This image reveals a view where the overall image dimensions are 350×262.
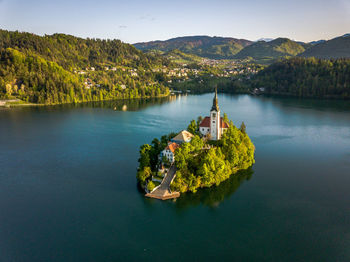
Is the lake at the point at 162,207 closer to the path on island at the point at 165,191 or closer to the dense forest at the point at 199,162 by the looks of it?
the path on island at the point at 165,191

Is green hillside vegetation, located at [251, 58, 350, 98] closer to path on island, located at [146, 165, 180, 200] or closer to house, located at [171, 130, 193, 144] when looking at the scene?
house, located at [171, 130, 193, 144]

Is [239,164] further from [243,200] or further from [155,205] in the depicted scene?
[155,205]

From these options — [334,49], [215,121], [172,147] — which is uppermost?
[334,49]

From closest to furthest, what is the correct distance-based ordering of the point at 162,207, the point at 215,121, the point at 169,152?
the point at 162,207, the point at 169,152, the point at 215,121

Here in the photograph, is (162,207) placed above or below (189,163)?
below

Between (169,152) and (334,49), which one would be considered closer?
(169,152)

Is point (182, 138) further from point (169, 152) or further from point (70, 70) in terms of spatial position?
point (70, 70)

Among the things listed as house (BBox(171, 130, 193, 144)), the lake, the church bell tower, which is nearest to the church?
the church bell tower

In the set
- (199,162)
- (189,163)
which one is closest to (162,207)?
(189,163)
